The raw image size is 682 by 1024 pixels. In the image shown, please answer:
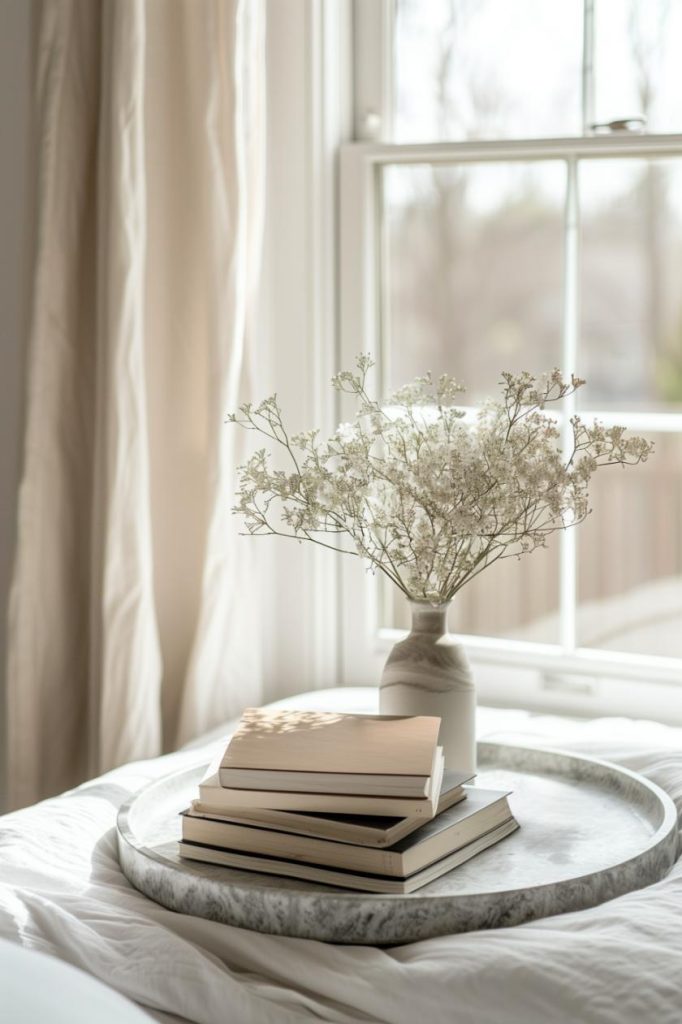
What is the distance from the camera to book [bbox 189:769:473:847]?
1.08 m

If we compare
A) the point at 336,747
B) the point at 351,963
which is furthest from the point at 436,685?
the point at 351,963

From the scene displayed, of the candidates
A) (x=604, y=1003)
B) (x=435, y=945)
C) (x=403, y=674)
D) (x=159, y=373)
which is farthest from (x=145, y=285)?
(x=604, y=1003)

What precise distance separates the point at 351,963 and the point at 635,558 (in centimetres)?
129

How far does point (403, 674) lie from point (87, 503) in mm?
785

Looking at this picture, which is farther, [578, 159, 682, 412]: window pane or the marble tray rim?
[578, 159, 682, 412]: window pane

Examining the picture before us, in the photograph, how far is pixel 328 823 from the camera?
1.09 m

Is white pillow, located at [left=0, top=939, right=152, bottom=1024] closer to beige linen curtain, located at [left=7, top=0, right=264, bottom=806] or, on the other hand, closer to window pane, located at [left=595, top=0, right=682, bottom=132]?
beige linen curtain, located at [left=7, top=0, right=264, bottom=806]

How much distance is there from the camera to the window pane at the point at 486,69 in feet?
6.27

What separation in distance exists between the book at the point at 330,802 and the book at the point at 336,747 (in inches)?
0.4

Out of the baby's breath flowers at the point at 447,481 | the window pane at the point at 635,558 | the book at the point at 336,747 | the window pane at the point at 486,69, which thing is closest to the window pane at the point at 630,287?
the window pane at the point at 486,69

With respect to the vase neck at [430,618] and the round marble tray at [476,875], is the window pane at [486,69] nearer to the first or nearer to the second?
the vase neck at [430,618]

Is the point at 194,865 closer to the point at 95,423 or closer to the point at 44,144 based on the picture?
the point at 95,423

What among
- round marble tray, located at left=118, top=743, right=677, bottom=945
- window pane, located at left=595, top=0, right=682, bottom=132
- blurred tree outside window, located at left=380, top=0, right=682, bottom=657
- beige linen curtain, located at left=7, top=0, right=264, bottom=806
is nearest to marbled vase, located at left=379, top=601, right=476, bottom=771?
round marble tray, located at left=118, top=743, right=677, bottom=945

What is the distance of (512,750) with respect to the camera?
1.48 m
